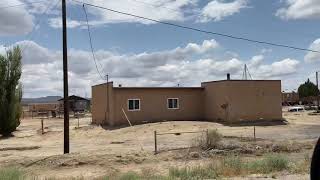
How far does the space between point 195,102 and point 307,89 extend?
245ft

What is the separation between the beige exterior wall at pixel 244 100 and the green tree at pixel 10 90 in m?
17.0

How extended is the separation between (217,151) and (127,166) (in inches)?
162

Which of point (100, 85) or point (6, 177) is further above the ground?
point (100, 85)

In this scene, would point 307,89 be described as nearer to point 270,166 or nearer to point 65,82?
point 65,82

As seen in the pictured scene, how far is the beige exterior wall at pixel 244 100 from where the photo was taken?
44938 mm

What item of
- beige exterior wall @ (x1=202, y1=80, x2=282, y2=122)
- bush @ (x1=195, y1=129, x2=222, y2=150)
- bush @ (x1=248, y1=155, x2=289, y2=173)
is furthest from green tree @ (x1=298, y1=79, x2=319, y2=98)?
bush @ (x1=248, y1=155, x2=289, y2=173)

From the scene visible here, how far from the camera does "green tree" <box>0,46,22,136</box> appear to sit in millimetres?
40562

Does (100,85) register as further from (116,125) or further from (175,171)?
(175,171)

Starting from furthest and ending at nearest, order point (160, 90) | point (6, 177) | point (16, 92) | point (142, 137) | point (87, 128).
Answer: point (160, 90), point (87, 128), point (16, 92), point (142, 137), point (6, 177)

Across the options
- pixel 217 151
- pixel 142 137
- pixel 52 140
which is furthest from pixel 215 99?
pixel 217 151

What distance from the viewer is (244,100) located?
4544cm

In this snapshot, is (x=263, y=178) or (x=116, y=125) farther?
(x=116, y=125)

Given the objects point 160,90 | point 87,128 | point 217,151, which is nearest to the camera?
point 217,151

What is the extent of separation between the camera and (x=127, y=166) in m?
19.8
